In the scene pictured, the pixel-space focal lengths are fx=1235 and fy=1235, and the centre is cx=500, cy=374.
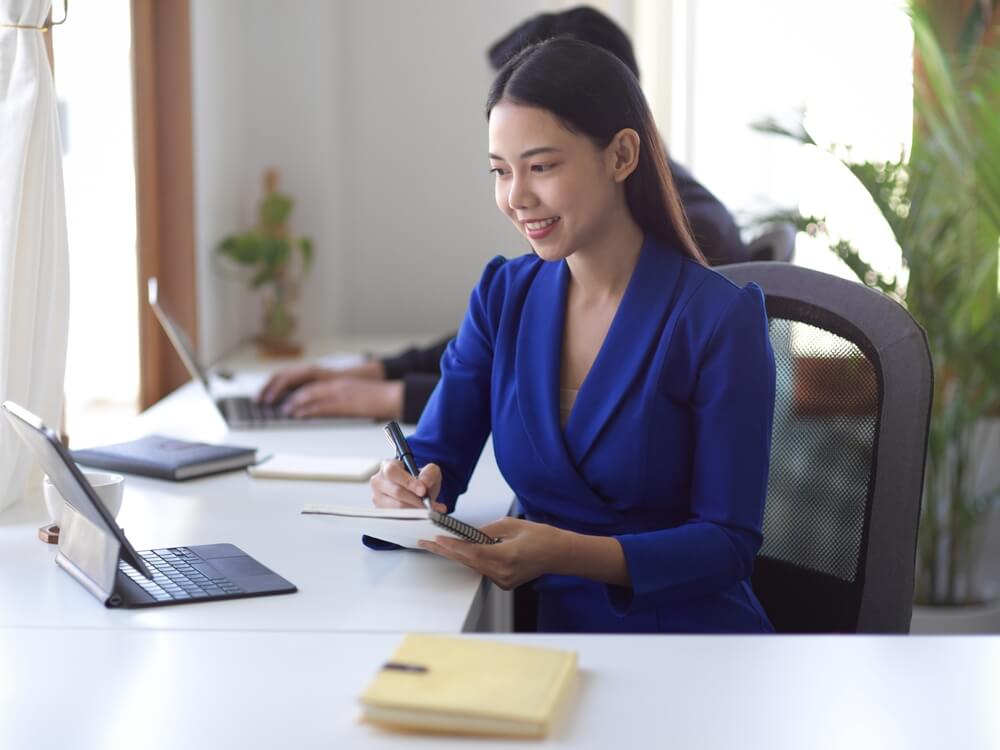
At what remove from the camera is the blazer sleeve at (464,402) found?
62.4 inches

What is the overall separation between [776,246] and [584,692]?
144 centimetres

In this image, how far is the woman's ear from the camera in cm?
142

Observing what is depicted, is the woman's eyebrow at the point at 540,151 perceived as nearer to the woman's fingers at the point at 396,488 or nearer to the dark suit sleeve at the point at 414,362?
the woman's fingers at the point at 396,488

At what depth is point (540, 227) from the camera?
1427 mm

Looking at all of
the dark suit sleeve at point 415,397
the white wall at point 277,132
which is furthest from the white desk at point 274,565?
the white wall at point 277,132

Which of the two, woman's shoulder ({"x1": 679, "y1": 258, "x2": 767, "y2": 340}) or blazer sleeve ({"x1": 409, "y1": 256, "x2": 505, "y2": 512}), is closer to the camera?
woman's shoulder ({"x1": 679, "y1": 258, "x2": 767, "y2": 340})

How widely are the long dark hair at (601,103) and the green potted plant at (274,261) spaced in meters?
1.83

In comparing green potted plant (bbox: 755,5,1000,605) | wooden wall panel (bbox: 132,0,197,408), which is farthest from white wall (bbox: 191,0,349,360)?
green potted plant (bbox: 755,5,1000,605)

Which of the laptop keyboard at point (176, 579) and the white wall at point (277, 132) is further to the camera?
the white wall at point (277, 132)

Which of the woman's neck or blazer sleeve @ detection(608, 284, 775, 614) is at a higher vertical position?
the woman's neck

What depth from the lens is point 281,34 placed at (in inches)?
138

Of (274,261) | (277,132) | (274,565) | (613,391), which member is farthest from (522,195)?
(277,132)

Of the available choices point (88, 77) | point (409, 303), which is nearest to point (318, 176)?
point (409, 303)

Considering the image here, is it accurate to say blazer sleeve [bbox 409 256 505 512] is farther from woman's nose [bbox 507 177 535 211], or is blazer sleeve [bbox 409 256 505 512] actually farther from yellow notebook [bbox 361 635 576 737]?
yellow notebook [bbox 361 635 576 737]
